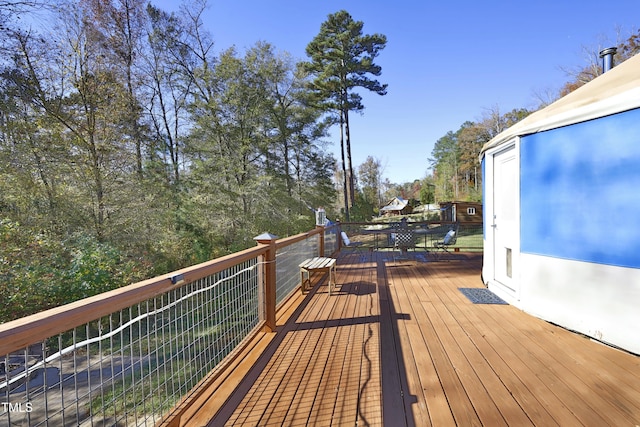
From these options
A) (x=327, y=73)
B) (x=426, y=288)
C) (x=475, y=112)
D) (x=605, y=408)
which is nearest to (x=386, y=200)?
(x=475, y=112)

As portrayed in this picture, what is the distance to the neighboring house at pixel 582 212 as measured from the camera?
93.9 inches

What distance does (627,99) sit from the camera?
2354 millimetres

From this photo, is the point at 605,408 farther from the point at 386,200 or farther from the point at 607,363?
the point at 386,200

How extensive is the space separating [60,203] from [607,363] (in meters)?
10.6

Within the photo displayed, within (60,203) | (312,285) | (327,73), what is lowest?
(312,285)

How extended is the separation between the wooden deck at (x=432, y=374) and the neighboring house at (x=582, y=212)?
0.30 meters

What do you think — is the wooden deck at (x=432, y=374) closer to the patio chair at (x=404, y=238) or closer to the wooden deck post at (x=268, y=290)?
the wooden deck post at (x=268, y=290)

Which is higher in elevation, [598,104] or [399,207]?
[598,104]

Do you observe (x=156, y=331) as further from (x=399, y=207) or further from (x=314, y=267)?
(x=399, y=207)

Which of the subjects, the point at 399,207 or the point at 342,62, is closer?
the point at 342,62

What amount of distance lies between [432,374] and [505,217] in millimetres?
2579

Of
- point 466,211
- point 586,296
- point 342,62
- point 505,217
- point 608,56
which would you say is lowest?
point 586,296

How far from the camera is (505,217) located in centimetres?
373

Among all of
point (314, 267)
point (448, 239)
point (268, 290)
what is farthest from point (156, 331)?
→ point (448, 239)
